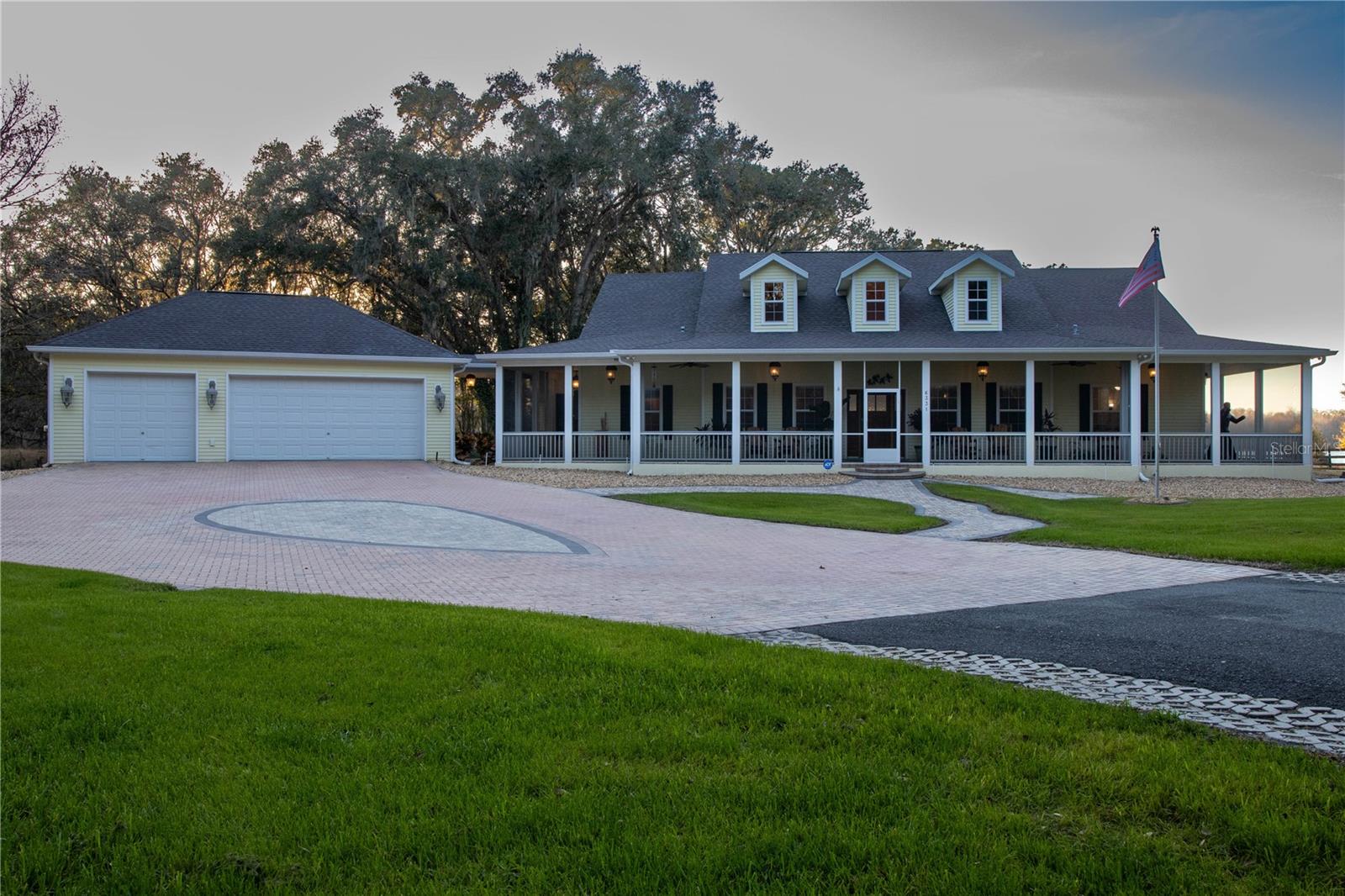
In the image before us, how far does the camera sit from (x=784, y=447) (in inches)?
940

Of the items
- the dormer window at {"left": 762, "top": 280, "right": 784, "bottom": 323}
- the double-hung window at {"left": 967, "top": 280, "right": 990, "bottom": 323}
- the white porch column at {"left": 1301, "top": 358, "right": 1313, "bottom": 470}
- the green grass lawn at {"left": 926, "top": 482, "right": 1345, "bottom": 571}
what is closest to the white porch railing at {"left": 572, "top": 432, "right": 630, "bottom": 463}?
the dormer window at {"left": 762, "top": 280, "right": 784, "bottom": 323}

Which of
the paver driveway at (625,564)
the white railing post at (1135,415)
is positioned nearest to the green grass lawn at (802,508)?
the paver driveway at (625,564)

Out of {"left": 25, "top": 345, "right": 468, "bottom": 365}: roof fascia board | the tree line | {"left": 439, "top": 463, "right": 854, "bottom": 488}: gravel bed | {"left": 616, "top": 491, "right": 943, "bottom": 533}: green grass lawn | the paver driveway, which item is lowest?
the paver driveway

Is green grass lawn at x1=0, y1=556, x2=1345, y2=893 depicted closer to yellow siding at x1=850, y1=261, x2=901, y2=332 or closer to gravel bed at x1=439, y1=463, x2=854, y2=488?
gravel bed at x1=439, y1=463, x2=854, y2=488

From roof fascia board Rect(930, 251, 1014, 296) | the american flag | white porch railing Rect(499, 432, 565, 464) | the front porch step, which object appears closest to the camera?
the american flag

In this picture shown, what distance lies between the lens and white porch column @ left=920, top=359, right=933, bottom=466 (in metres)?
22.7

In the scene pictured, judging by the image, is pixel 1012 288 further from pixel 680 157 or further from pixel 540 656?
pixel 540 656

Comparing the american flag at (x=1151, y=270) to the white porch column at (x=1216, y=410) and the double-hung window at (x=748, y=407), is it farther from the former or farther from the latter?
the double-hung window at (x=748, y=407)

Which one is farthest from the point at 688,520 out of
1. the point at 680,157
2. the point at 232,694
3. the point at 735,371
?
the point at 680,157

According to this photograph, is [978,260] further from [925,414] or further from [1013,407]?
[925,414]

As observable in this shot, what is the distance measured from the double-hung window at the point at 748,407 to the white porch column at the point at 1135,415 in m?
9.91

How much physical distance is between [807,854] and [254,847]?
71.5 inches

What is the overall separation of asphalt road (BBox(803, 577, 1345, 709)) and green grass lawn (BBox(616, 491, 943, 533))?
21.0 ft

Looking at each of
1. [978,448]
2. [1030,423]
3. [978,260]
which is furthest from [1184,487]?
[978,260]
